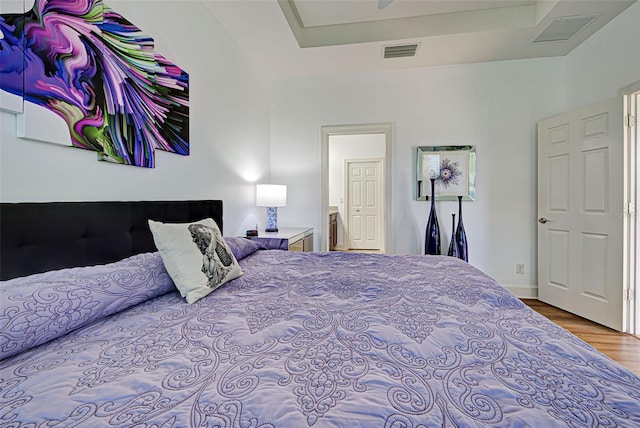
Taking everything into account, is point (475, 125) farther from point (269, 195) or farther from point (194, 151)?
point (194, 151)

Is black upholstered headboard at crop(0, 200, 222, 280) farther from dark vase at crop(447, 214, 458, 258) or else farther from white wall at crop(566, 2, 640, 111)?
white wall at crop(566, 2, 640, 111)

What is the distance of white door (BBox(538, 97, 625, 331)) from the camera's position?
253 cm

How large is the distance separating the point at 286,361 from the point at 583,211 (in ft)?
11.0

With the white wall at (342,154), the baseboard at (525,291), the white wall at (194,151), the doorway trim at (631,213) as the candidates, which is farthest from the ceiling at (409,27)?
the white wall at (342,154)

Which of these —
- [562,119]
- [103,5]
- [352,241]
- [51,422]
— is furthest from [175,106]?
[352,241]

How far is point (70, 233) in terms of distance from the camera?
125cm

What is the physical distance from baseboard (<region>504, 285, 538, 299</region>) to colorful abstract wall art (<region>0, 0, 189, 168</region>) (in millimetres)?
3805

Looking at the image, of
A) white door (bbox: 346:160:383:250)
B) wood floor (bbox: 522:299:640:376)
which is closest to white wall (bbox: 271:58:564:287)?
wood floor (bbox: 522:299:640:376)

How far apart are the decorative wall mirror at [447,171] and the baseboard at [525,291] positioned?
1152 mm

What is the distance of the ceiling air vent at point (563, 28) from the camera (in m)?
2.59

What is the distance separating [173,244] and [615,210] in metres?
3.41

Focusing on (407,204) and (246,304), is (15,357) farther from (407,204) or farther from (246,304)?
(407,204)

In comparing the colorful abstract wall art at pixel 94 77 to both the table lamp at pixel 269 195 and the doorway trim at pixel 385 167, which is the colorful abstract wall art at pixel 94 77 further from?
the doorway trim at pixel 385 167

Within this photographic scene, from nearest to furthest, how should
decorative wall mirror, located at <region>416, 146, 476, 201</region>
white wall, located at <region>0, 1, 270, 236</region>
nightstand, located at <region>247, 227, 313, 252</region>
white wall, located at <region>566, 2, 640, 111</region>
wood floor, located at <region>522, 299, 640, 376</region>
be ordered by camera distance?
white wall, located at <region>0, 1, 270, 236</region>, wood floor, located at <region>522, 299, 640, 376</region>, white wall, located at <region>566, 2, 640, 111</region>, nightstand, located at <region>247, 227, 313, 252</region>, decorative wall mirror, located at <region>416, 146, 476, 201</region>
